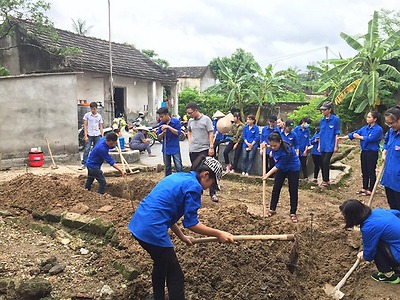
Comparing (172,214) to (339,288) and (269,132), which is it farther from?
(269,132)

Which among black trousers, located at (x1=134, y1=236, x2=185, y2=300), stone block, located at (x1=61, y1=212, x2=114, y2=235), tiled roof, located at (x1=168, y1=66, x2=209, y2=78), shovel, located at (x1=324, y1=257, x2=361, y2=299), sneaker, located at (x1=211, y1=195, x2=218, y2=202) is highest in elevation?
tiled roof, located at (x1=168, y1=66, x2=209, y2=78)

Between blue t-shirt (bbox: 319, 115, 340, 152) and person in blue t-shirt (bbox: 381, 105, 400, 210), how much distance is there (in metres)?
2.67

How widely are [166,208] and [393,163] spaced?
11.9 feet

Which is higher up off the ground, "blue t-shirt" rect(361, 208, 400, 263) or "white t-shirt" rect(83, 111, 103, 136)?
"white t-shirt" rect(83, 111, 103, 136)

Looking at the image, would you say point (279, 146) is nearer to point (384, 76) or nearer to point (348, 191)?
point (348, 191)

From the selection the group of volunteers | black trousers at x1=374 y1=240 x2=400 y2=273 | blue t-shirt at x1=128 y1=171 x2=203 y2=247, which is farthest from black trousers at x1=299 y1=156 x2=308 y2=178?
blue t-shirt at x1=128 y1=171 x2=203 y2=247

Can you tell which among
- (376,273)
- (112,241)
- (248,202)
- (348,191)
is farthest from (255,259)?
(348,191)

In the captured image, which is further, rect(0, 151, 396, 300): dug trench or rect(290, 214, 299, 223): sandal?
rect(290, 214, 299, 223): sandal

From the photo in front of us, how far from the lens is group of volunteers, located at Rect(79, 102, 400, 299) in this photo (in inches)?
136

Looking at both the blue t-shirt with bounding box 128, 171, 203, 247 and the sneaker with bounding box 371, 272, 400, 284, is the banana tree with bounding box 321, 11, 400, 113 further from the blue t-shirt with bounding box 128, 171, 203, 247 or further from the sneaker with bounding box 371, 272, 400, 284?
the blue t-shirt with bounding box 128, 171, 203, 247

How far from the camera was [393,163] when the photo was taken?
5.61 meters

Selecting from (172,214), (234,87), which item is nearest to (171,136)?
(172,214)

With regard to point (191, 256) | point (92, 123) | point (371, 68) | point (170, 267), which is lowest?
point (191, 256)

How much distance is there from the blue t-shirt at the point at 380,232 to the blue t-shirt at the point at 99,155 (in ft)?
14.5
